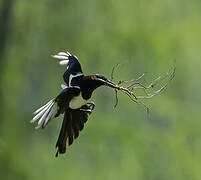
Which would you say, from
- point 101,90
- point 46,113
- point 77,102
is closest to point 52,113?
point 46,113

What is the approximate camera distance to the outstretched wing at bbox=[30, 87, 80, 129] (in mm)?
1288

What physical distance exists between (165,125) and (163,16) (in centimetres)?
131

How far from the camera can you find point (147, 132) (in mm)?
5367

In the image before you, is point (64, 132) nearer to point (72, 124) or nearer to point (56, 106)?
point (72, 124)

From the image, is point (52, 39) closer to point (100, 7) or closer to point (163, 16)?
point (100, 7)

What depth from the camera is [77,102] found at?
1410 mm

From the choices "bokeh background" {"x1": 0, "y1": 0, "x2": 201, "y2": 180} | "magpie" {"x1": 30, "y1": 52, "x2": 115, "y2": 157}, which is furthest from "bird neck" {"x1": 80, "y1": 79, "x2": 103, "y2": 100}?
"bokeh background" {"x1": 0, "y1": 0, "x2": 201, "y2": 180}

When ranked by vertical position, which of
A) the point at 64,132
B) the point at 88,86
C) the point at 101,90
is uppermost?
the point at 88,86

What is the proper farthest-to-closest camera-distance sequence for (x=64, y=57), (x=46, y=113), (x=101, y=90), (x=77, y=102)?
(x=101, y=90) < (x=64, y=57) < (x=77, y=102) < (x=46, y=113)

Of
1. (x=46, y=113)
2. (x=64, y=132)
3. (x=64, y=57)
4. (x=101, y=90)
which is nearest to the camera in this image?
(x=46, y=113)

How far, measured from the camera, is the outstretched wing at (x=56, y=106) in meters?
1.29

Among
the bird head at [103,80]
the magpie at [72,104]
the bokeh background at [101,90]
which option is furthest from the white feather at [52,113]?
the bokeh background at [101,90]

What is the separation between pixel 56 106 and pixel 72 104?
79 millimetres

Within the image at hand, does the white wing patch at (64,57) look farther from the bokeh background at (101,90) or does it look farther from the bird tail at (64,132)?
the bokeh background at (101,90)
